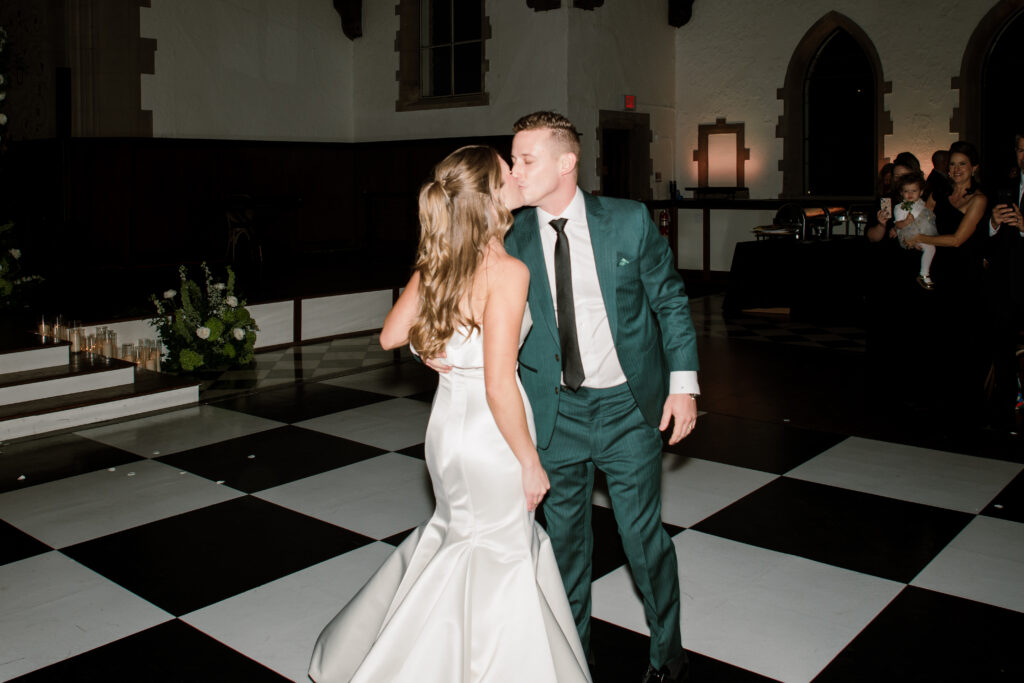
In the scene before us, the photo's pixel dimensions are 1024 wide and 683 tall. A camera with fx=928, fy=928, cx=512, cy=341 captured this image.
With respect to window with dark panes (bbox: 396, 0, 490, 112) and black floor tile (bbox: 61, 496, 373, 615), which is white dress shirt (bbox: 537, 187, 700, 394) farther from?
window with dark panes (bbox: 396, 0, 490, 112)

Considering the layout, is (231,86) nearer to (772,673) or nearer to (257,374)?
(257,374)

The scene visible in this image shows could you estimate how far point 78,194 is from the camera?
32.1ft

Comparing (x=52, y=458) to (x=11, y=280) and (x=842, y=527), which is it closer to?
(x=11, y=280)

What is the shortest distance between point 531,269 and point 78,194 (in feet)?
29.4

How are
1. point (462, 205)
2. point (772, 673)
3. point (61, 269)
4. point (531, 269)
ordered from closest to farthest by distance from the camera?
point (462, 205), point (531, 269), point (772, 673), point (61, 269)

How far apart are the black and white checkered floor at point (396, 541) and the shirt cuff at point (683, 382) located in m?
0.77

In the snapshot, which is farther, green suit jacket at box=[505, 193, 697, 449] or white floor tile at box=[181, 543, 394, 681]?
white floor tile at box=[181, 543, 394, 681]

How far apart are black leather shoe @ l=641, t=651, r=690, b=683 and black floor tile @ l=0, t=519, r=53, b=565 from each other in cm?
216

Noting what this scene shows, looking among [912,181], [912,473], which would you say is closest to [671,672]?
[912,473]

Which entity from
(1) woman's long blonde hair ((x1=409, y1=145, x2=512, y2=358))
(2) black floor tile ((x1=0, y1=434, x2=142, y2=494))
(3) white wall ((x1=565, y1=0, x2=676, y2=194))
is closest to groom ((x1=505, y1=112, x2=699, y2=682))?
(1) woman's long blonde hair ((x1=409, y1=145, x2=512, y2=358))

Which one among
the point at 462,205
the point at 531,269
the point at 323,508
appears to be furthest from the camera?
the point at 323,508

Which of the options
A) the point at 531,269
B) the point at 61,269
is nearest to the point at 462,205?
the point at 531,269

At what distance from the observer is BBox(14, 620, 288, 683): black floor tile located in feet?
7.73

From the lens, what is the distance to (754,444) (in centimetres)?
449
